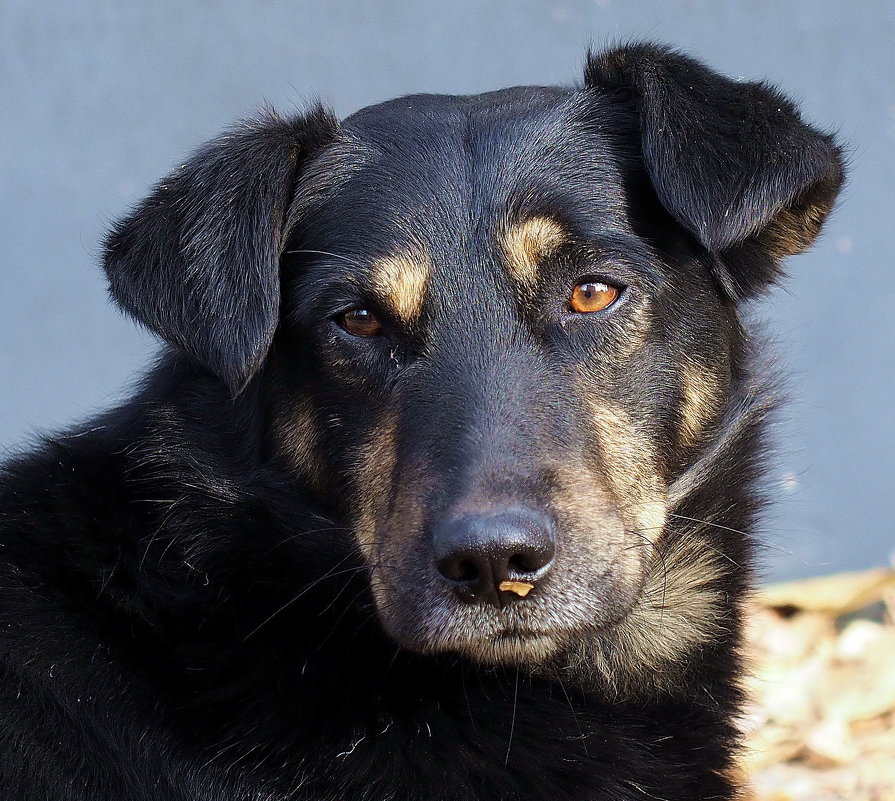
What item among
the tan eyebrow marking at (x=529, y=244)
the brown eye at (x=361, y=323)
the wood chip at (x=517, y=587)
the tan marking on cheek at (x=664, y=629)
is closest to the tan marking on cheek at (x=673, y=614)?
the tan marking on cheek at (x=664, y=629)

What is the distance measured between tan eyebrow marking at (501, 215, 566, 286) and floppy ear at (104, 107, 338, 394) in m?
0.56

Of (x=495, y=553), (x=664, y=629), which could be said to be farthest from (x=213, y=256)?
(x=664, y=629)

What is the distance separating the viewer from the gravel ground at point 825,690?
417cm

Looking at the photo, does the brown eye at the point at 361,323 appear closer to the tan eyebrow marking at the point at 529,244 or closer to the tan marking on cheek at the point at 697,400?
Result: the tan eyebrow marking at the point at 529,244

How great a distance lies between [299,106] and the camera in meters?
3.20

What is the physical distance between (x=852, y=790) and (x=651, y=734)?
5.10 ft

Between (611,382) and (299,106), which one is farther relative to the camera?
(299,106)

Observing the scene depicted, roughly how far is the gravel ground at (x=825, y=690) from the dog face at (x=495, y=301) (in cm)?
107

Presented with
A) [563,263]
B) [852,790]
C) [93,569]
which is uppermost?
[563,263]

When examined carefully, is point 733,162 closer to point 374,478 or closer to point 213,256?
point 374,478

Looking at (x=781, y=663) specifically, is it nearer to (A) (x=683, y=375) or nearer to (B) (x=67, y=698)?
(A) (x=683, y=375)

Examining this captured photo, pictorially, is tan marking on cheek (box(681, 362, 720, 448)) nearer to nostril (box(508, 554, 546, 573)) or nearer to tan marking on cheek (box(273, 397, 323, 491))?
nostril (box(508, 554, 546, 573))

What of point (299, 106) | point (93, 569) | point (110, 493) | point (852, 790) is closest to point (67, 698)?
point (93, 569)

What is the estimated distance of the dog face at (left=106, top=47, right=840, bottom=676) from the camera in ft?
8.52
